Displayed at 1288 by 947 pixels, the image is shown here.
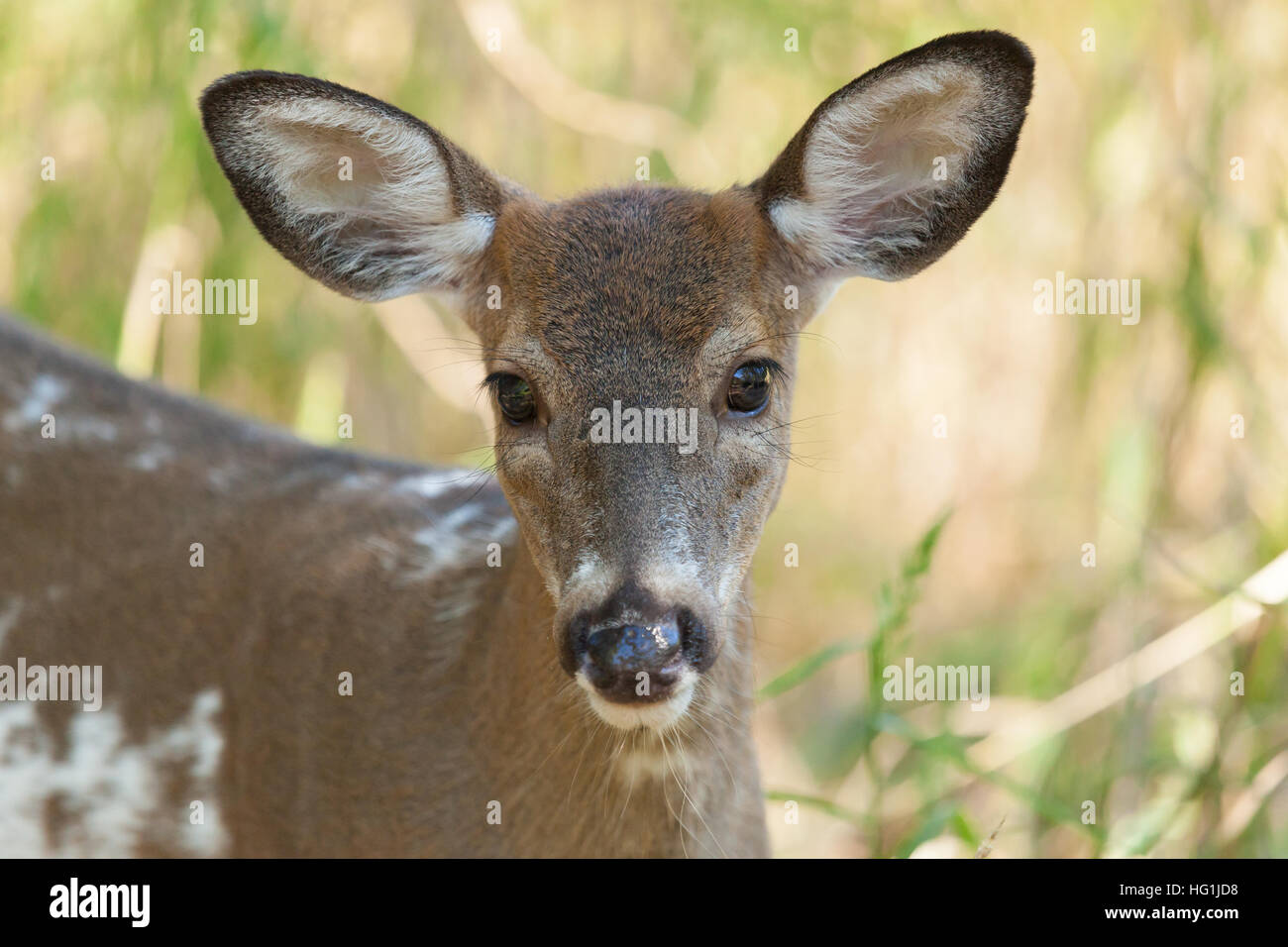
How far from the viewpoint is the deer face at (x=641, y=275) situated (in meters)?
3.13

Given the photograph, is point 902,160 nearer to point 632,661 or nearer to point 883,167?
point 883,167

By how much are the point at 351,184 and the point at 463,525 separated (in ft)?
3.73

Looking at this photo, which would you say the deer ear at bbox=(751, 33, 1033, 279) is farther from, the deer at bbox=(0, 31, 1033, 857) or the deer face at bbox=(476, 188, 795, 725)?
the deer face at bbox=(476, 188, 795, 725)

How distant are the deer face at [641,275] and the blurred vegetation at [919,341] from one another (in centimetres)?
66

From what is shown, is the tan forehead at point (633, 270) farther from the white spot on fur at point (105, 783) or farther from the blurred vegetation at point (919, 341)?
the white spot on fur at point (105, 783)

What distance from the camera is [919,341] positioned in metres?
7.66

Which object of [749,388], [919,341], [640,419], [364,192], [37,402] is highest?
[919,341]

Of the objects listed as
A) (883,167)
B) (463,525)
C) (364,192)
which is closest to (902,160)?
(883,167)

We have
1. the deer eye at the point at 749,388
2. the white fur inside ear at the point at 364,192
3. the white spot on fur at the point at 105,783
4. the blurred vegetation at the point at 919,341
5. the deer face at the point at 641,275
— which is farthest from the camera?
the blurred vegetation at the point at 919,341

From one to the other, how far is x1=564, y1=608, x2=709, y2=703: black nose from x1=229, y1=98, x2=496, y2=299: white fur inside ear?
1308 mm

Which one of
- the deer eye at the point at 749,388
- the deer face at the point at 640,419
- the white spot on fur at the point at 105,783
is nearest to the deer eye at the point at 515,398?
the deer face at the point at 640,419

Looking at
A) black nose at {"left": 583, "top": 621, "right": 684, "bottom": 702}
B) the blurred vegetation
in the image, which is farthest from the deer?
the blurred vegetation

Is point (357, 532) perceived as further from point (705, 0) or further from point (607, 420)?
point (705, 0)
